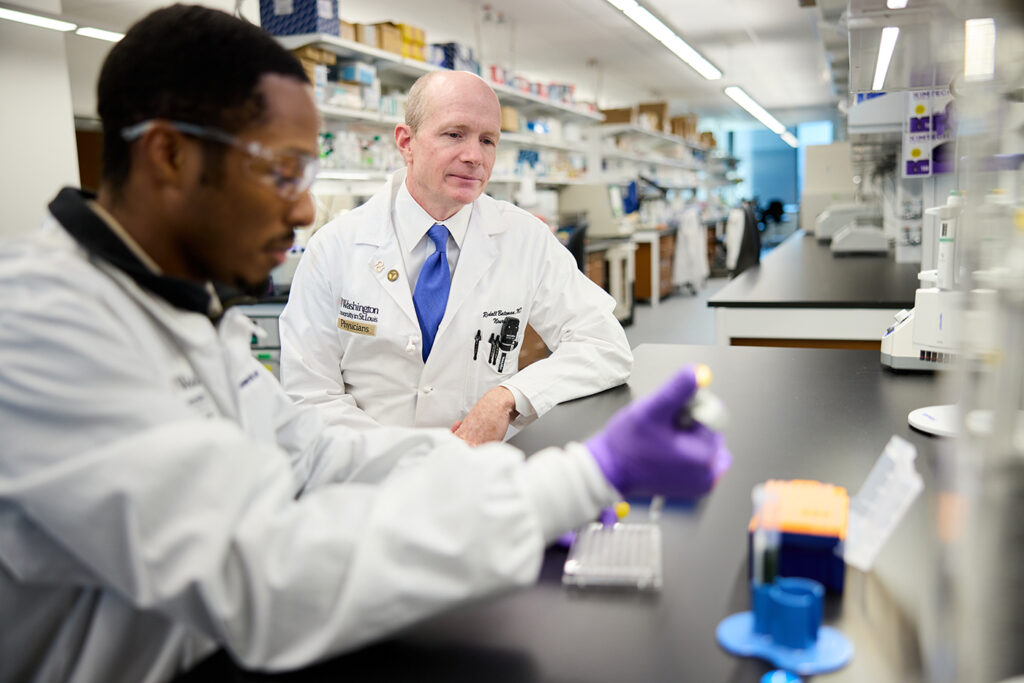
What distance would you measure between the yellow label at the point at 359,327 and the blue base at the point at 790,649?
1349mm

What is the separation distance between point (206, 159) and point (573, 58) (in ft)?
32.7

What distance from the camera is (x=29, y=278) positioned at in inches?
30.9

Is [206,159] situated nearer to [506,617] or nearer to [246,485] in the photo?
[246,485]

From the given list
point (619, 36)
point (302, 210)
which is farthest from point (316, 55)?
point (619, 36)

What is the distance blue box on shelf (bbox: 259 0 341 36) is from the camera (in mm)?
4527

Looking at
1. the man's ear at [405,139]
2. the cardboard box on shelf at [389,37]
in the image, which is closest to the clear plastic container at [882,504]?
the man's ear at [405,139]

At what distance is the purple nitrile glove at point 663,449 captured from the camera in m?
0.79

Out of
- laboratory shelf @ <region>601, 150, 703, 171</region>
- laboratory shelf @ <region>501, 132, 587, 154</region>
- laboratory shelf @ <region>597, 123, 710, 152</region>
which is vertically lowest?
laboratory shelf @ <region>501, 132, 587, 154</region>

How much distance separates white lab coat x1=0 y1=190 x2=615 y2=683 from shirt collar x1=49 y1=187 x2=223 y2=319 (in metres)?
0.02

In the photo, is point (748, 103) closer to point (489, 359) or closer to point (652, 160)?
point (652, 160)

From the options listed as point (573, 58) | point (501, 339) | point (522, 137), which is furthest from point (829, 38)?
point (573, 58)

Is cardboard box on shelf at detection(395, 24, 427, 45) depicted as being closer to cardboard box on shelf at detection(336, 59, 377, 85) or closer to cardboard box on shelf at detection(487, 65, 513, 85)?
cardboard box on shelf at detection(336, 59, 377, 85)

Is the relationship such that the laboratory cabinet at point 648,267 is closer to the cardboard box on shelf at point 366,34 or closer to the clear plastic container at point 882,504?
the cardboard box on shelf at point 366,34

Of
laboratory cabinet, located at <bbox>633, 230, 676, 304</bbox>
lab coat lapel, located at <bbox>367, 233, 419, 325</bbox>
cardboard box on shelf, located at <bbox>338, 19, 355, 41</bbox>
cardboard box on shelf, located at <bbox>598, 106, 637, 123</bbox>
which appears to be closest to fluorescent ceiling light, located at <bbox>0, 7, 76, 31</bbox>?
cardboard box on shelf, located at <bbox>338, 19, 355, 41</bbox>
